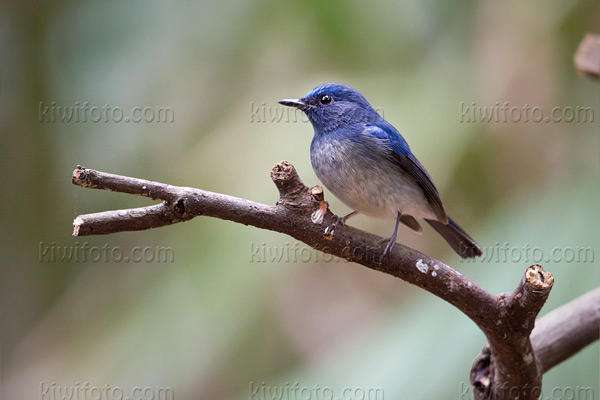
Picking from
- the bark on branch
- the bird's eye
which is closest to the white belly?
the bird's eye

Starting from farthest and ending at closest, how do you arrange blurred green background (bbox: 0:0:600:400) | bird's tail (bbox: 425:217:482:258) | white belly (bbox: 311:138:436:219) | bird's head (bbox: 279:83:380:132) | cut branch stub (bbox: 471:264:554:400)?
1. blurred green background (bbox: 0:0:600:400)
2. bird's head (bbox: 279:83:380:132)
3. bird's tail (bbox: 425:217:482:258)
4. white belly (bbox: 311:138:436:219)
5. cut branch stub (bbox: 471:264:554:400)

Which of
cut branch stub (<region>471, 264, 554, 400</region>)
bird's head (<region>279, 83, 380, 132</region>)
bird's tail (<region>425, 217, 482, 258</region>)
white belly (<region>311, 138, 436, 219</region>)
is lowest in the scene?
cut branch stub (<region>471, 264, 554, 400</region>)

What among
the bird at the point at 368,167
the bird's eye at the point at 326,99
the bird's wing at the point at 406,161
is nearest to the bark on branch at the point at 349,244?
the bird at the point at 368,167

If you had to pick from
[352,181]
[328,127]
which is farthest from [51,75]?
[352,181]

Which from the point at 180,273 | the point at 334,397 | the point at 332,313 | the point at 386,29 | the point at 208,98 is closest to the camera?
the point at 334,397

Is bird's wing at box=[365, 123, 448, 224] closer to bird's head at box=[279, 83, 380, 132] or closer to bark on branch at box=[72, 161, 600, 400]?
bird's head at box=[279, 83, 380, 132]

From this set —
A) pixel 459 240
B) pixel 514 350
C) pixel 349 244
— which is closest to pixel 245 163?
pixel 459 240

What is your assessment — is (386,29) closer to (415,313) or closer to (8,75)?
(415,313)
